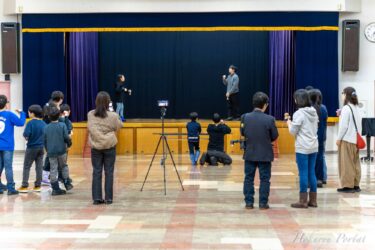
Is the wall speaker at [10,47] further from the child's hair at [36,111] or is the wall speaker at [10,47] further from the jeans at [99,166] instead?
the jeans at [99,166]

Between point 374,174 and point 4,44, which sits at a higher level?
point 4,44

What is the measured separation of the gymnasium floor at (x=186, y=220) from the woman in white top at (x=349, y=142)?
0.92 feet

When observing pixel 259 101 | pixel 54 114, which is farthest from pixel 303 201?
pixel 54 114

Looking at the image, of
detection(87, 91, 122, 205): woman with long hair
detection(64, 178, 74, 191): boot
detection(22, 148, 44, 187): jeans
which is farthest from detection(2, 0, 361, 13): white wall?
detection(87, 91, 122, 205): woman with long hair

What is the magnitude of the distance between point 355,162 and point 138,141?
362 inches

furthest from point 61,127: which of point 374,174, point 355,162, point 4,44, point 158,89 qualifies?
point 158,89

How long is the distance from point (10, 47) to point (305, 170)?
12528 mm

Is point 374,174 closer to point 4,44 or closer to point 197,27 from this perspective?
point 197,27

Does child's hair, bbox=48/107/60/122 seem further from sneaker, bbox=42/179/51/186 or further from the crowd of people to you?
sneaker, bbox=42/179/51/186

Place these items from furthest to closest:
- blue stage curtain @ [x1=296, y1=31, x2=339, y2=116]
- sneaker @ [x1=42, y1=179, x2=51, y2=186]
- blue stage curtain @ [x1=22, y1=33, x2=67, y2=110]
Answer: blue stage curtain @ [x1=22, y1=33, x2=67, y2=110]
blue stage curtain @ [x1=296, y1=31, x2=339, y2=116]
sneaker @ [x1=42, y1=179, x2=51, y2=186]

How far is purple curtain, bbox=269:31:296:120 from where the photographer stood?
19969 mm

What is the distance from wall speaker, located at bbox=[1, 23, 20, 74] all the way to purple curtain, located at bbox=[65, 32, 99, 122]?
1.64 meters

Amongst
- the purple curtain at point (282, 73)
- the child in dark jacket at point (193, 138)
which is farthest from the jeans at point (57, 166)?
the purple curtain at point (282, 73)

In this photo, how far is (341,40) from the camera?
18.3 meters
